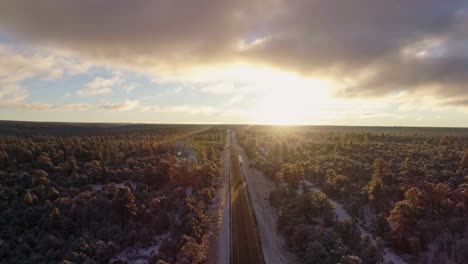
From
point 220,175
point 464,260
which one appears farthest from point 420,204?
point 220,175

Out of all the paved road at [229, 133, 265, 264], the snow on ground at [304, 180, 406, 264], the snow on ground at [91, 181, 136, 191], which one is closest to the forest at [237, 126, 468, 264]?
the snow on ground at [304, 180, 406, 264]

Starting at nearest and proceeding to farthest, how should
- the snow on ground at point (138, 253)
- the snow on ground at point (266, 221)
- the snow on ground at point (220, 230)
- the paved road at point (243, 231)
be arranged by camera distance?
the paved road at point (243, 231)
the snow on ground at point (220, 230)
the snow on ground at point (266, 221)
the snow on ground at point (138, 253)

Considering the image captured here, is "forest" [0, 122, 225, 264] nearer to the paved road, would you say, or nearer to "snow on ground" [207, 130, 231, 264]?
"snow on ground" [207, 130, 231, 264]

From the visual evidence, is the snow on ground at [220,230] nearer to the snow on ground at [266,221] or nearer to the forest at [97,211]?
the forest at [97,211]

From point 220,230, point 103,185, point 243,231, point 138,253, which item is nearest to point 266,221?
point 243,231

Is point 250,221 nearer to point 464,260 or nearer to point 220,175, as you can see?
point 464,260

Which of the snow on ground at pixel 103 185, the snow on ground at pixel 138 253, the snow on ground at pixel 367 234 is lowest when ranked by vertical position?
the snow on ground at pixel 138 253

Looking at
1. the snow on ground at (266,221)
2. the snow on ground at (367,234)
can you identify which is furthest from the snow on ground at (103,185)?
the snow on ground at (367,234)

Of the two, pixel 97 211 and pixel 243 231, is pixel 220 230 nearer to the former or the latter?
pixel 243 231
